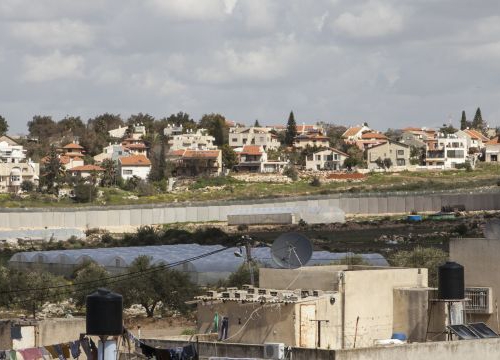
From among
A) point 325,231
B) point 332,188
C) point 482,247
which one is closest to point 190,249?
point 325,231

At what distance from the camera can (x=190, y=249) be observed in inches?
3590

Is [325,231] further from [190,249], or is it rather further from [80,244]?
[190,249]

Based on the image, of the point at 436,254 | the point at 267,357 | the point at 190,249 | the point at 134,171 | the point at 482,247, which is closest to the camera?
the point at 267,357

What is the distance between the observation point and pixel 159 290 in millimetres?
68250

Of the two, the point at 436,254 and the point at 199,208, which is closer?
the point at 436,254

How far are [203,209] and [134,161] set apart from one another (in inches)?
1747

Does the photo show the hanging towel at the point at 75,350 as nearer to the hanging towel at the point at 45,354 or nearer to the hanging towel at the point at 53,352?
the hanging towel at the point at 53,352

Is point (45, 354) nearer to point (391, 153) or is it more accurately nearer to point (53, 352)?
point (53, 352)

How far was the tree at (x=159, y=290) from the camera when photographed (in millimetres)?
67250

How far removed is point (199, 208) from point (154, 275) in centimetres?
6534

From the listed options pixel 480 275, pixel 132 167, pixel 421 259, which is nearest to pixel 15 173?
pixel 132 167

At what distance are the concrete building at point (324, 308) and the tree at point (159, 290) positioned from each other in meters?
36.4

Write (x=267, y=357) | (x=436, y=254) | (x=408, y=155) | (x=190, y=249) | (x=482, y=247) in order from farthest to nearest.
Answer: (x=408, y=155), (x=190, y=249), (x=436, y=254), (x=482, y=247), (x=267, y=357)

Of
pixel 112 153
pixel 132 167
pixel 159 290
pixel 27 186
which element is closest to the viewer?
pixel 159 290
